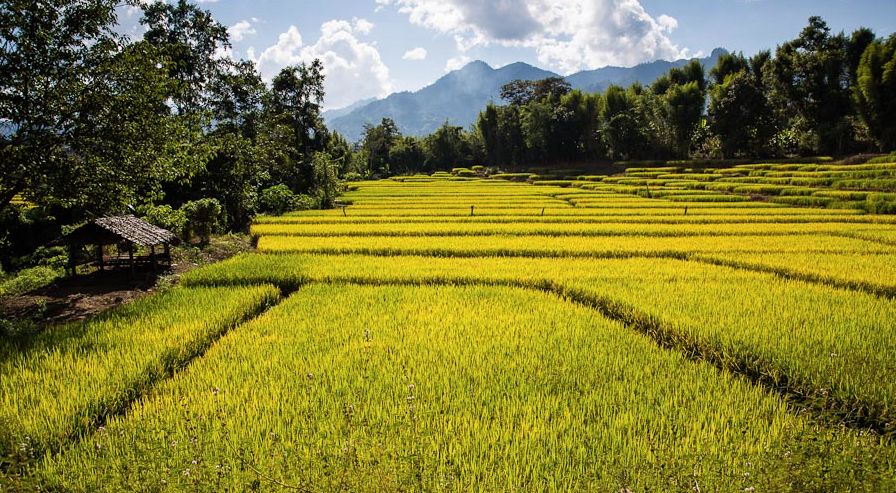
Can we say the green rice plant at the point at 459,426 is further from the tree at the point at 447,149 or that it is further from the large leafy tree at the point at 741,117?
the tree at the point at 447,149

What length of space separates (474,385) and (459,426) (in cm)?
89

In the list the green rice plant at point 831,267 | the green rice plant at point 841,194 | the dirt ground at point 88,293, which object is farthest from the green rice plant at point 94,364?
the green rice plant at point 841,194

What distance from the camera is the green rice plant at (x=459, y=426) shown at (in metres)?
3.32

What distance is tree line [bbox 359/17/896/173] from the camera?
38.6 metres

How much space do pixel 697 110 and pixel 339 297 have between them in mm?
53846

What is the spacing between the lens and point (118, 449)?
379 centimetres

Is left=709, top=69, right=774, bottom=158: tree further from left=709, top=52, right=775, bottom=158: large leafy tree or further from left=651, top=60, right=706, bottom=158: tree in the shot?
left=651, top=60, right=706, bottom=158: tree

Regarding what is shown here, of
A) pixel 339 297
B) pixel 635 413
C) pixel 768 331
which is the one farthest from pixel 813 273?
pixel 339 297

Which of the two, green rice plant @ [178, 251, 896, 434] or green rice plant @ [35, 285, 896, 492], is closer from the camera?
green rice plant @ [35, 285, 896, 492]

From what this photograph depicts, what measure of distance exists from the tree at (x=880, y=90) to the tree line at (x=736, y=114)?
78mm

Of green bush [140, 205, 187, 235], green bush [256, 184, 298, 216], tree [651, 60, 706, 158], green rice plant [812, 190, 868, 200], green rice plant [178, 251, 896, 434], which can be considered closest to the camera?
green rice plant [178, 251, 896, 434]

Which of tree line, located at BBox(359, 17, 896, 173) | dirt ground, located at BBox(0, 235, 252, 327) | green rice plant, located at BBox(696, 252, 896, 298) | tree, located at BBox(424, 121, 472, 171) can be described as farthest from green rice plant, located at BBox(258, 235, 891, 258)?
tree, located at BBox(424, 121, 472, 171)

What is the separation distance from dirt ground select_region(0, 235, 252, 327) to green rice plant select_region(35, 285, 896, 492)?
18.7 ft

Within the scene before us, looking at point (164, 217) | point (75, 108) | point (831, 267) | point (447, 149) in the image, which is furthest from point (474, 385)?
point (447, 149)
